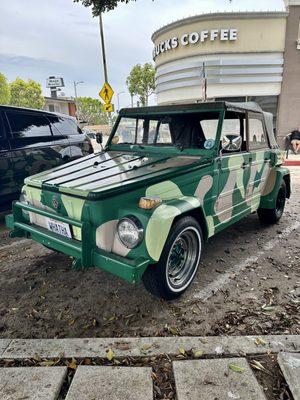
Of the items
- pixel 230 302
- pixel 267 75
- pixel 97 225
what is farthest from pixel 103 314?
pixel 267 75

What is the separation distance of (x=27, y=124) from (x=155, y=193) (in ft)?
11.9

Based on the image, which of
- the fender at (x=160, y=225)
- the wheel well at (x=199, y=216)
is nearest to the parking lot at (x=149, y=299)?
the wheel well at (x=199, y=216)

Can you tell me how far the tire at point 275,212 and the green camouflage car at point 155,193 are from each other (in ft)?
1.48

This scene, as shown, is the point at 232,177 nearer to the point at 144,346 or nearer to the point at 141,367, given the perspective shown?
the point at 144,346

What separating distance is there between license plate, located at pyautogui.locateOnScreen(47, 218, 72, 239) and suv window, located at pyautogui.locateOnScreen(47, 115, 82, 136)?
330cm

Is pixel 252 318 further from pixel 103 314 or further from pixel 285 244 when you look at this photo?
pixel 285 244

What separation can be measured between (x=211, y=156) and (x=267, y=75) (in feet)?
48.2

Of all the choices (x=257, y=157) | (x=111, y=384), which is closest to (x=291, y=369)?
(x=111, y=384)

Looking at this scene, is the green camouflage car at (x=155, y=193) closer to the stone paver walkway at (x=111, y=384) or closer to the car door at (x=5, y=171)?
the stone paver walkway at (x=111, y=384)

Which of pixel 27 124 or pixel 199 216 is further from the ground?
pixel 27 124

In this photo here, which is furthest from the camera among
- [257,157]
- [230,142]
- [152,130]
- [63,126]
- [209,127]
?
[63,126]

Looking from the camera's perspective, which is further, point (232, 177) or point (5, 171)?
point (5, 171)

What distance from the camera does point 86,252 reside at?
8.31 ft

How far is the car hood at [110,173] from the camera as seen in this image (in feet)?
8.68
